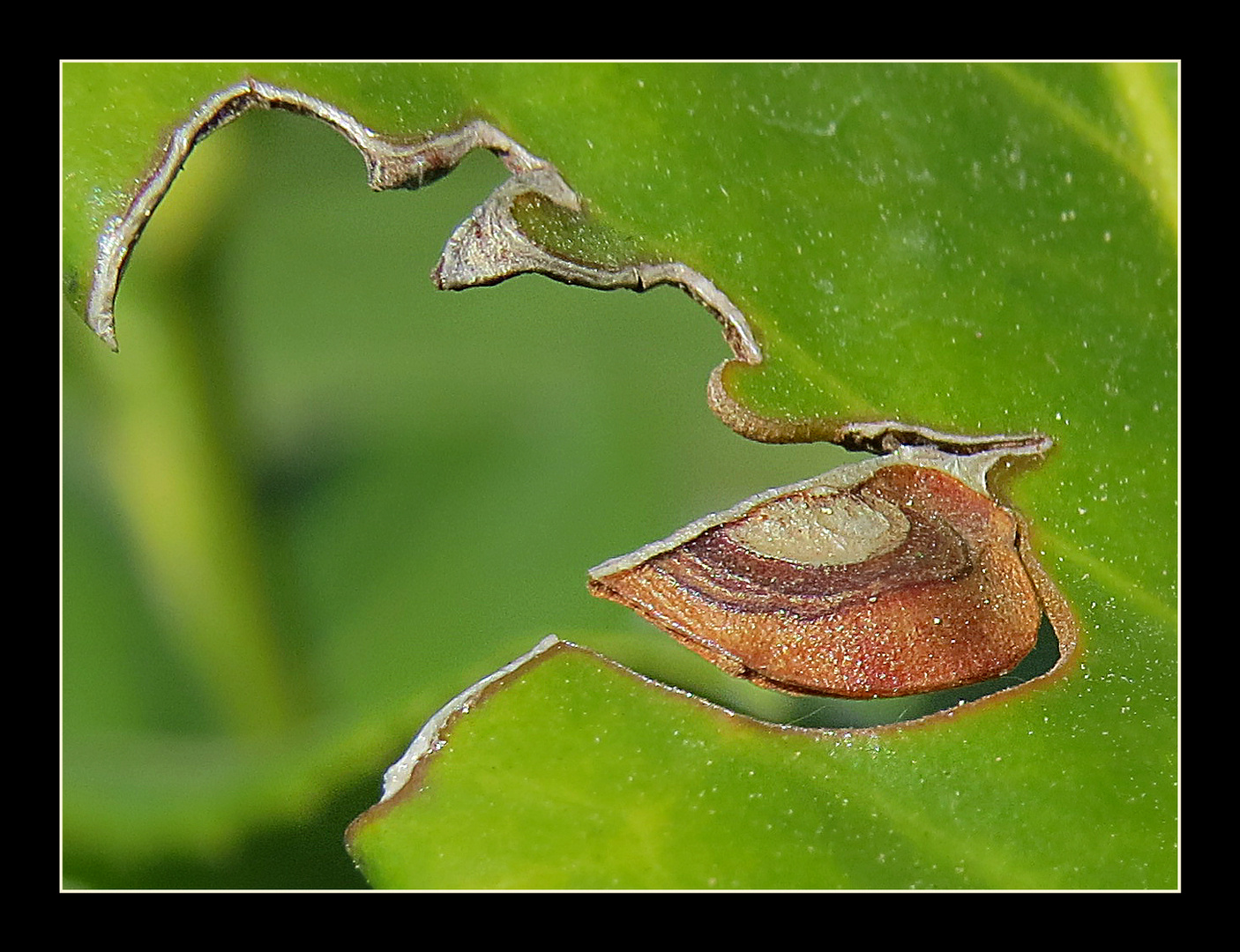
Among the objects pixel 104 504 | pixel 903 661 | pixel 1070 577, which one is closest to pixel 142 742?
pixel 104 504

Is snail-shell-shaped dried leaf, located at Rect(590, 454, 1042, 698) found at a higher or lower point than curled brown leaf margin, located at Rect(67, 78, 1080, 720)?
lower

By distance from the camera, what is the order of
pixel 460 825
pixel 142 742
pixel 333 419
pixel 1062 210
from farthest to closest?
pixel 333 419, pixel 142 742, pixel 1062 210, pixel 460 825

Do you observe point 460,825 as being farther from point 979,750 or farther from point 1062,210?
point 1062,210

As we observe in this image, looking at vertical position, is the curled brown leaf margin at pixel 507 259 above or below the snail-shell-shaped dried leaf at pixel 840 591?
above

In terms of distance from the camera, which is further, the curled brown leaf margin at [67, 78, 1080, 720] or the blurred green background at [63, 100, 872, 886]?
the blurred green background at [63, 100, 872, 886]

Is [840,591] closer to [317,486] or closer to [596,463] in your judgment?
[596,463]
